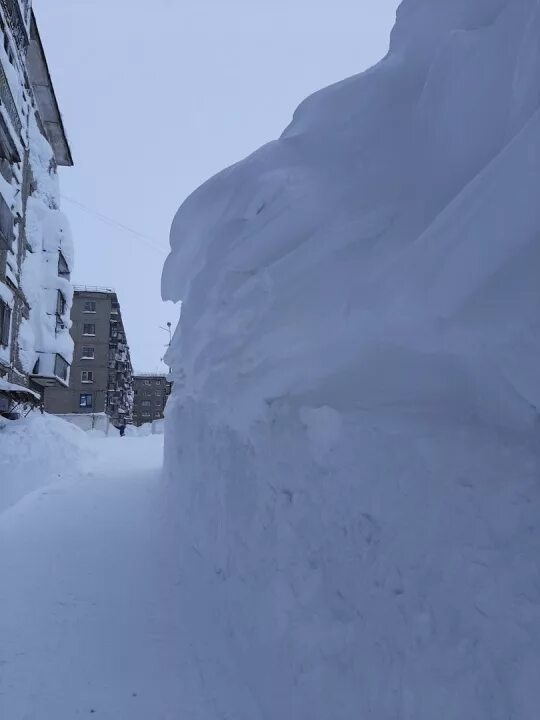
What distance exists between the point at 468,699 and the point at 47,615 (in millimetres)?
3810

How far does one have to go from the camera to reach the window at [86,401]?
172ft

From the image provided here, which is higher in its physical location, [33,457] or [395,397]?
[395,397]

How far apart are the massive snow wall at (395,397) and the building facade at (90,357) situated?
5039 cm

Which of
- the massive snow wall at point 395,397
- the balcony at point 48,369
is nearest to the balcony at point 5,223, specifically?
the balcony at point 48,369

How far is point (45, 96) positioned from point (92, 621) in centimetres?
2967

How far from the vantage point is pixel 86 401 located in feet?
173

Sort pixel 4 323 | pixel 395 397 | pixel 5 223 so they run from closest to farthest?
pixel 395 397 < pixel 5 223 < pixel 4 323

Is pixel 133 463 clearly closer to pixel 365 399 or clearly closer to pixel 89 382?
pixel 365 399

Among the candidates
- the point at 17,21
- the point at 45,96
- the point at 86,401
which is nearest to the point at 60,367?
the point at 45,96

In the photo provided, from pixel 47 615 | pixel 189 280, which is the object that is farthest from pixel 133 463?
pixel 47 615

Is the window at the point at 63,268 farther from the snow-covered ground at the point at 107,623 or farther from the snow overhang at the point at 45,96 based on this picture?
the snow-covered ground at the point at 107,623

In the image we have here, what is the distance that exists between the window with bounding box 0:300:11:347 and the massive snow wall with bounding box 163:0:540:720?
1674 centimetres

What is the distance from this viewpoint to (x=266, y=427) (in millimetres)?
3850

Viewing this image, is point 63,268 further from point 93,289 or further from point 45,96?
point 93,289
